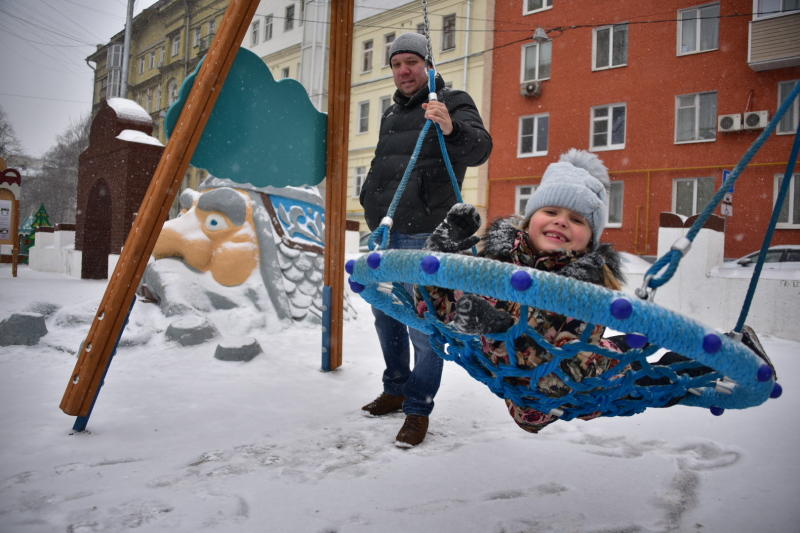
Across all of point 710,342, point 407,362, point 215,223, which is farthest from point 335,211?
point 710,342

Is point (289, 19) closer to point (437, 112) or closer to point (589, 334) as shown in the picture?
point (437, 112)

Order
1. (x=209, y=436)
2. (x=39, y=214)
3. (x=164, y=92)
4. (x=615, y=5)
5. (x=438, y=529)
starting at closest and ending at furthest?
(x=438, y=529)
(x=209, y=436)
(x=164, y=92)
(x=615, y=5)
(x=39, y=214)

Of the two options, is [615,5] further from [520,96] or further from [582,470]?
[582,470]

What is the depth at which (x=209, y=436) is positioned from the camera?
1.82 meters

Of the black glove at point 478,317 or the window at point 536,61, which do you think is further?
the window at point 536,61

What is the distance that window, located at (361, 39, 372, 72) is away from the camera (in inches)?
400

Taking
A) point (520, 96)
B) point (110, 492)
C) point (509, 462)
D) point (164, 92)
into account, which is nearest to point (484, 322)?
point (509, 462)

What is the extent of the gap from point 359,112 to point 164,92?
7.66 metres

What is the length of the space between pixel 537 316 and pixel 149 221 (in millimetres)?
1518

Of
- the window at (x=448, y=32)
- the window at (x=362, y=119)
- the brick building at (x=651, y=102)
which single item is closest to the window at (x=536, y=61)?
the brick building at (x=651, y=102)

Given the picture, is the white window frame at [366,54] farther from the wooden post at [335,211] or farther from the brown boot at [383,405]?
the brown boot at [383,405]

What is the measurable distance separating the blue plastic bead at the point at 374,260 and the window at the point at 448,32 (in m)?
9.96

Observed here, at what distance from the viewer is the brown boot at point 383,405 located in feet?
7.18

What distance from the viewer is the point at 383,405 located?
A: 7.22 ft
